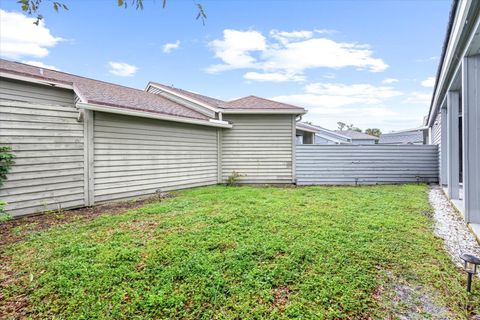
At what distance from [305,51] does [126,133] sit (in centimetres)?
1035

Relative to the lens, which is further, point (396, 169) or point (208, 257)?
point (396, 169)

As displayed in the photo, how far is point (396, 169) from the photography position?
9109 mm

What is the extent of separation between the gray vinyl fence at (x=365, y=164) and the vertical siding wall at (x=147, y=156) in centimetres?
344

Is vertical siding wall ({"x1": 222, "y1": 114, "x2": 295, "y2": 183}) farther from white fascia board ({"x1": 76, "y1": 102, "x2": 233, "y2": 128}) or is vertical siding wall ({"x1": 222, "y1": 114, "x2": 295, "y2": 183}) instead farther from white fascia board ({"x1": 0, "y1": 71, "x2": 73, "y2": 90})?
white fascia board ({"x1": 0, "y1": 71, "x2": 73, "y2": 90})

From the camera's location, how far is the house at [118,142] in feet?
15.2

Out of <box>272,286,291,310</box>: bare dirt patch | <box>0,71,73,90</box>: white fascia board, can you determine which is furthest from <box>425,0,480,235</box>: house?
<box>0,71,73,90</box>: white fascia board

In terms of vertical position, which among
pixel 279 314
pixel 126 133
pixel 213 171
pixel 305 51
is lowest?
pixel 279 314

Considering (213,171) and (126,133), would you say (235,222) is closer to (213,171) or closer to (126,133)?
(126,133)

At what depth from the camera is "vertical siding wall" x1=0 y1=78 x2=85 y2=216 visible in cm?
440

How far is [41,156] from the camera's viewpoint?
4.75m

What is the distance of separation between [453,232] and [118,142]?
668 cm

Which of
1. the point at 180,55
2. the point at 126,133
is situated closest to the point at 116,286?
the point at 126,133

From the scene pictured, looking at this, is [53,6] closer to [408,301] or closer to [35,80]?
[408,301]

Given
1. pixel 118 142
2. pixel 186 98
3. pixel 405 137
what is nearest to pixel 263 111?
pixel 186 98
